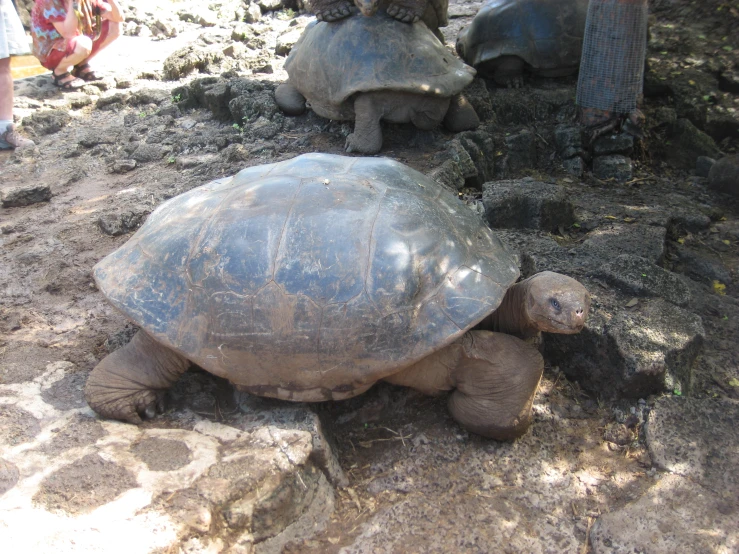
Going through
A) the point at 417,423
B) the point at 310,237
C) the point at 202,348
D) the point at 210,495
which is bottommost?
the point at 417,423

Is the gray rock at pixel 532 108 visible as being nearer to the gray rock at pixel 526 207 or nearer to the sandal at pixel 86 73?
the gray rock at pixel 526 207

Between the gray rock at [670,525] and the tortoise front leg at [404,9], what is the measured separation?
4186 millimetres

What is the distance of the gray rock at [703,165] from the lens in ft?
17.4

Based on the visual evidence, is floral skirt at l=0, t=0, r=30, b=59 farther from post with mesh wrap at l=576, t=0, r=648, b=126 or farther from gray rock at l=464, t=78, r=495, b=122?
post with mesh wrap at l=576, t=0, r=648, b=126

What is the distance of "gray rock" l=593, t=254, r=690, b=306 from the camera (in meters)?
3.15

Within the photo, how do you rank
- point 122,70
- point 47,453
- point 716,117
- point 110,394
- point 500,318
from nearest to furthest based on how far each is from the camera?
point 47,453 → point 110,394 → point 500,318 → point 716,117 → point 122,70

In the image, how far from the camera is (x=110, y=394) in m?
2.60

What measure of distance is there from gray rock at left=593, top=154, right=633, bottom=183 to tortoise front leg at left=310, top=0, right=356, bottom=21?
8.43 feet

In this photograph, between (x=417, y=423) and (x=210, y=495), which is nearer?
(x=210, y=495)

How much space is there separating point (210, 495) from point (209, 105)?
492cm

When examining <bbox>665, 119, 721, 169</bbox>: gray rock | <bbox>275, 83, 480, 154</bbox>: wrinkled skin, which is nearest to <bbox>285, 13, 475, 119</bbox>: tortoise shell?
<bbox>275, 83, 480, 154</bbox>: wrinkled skin

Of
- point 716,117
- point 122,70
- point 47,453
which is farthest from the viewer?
point 122,70

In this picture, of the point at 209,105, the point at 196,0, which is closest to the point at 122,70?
the point at 209,105

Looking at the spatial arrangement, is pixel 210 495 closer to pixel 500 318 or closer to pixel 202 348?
pixel 202 348
